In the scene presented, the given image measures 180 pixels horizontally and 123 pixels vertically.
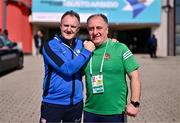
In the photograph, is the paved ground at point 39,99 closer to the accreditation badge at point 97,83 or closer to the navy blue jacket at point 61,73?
the navy blue jacket at point 61,73

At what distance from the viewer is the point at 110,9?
3117 cm

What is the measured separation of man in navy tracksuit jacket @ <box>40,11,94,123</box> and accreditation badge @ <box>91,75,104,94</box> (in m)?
0.17

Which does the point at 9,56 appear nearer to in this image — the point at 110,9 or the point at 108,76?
the point at 108,76

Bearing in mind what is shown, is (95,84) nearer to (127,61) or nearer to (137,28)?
(127,61)

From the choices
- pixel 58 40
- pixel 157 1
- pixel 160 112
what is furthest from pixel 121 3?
pixel 58 40

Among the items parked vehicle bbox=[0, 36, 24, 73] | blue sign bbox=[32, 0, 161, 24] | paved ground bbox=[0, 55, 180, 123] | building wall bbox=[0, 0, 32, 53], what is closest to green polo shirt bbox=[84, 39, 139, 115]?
paved ground bbox=[0, 55, 180, 123]

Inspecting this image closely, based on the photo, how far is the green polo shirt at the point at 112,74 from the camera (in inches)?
149

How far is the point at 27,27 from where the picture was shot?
31828mm

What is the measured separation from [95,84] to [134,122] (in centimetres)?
393

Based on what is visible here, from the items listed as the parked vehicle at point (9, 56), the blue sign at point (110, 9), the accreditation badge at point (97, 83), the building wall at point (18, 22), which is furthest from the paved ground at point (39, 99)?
the blue sign at point (110, 9)

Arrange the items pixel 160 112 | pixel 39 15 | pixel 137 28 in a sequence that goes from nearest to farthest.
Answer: pixel 160 112 → pixel 39 15 → pixel 137 28

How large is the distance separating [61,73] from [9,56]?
1266cm

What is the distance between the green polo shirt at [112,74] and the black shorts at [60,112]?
25 centimetres

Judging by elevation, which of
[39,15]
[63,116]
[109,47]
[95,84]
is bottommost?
[63,116]
